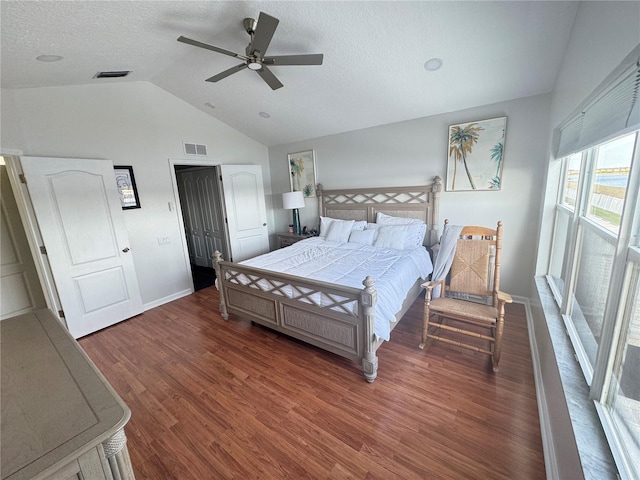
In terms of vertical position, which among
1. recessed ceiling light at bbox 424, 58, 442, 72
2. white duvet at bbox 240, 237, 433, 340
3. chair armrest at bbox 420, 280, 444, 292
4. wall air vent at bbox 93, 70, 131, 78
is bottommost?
chair armrest at bbox 420, 280, 444, 292

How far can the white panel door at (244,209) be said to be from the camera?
449cm

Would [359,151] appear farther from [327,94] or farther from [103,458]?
[103,458]

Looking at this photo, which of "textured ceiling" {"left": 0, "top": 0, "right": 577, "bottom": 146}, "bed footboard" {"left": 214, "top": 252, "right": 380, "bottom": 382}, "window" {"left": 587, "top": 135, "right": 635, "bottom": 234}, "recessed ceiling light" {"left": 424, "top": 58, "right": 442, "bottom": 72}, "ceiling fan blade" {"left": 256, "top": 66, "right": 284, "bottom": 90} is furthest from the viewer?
"recessed ceiling light" {"left": 424, "top": 58, "right": 442, "bottom": 72}

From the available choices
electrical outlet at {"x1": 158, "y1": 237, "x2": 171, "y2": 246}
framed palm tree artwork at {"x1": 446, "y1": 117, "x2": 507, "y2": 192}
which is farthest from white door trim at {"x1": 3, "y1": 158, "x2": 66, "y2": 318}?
framed palm tree artwork at {"x1": 446, "y1": 117, "x2": 507, "y2": 192}

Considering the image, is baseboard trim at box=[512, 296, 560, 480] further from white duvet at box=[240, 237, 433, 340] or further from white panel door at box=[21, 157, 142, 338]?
white panel door at box=[21, 157, 142, 338]

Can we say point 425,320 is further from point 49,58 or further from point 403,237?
point 49,58

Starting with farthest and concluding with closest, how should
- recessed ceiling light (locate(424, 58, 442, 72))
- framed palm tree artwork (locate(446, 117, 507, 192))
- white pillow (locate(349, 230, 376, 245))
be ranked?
white pillow (locate(349, 230, 376, 245))
framed palm tree artwork (locate(446, 117, 507, 192))
recessed ceiling light (locate(424, 58, 442, 72))

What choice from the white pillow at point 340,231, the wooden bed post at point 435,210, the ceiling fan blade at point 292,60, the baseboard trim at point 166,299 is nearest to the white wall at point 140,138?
the baseboard trim at point 166,299

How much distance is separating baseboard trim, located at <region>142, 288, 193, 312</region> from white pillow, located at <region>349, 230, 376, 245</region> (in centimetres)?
275

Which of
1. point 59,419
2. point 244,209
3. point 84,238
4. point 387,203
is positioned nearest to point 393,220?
point 387,203

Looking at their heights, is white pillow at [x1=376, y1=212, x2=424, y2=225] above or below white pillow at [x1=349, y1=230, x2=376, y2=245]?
above

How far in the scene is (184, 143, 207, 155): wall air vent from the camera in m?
3.99

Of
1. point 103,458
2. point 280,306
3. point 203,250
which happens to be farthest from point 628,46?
point 203,250

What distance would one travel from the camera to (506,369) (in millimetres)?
2197
